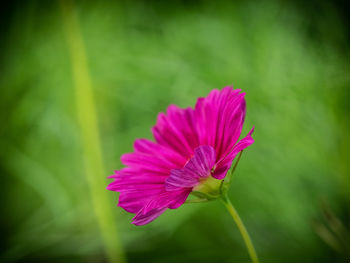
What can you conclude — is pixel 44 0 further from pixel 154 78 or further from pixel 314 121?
pixel 314 121

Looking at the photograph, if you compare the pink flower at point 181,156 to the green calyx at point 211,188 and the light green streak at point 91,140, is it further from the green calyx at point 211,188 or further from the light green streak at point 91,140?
the light green streak at point 91,140

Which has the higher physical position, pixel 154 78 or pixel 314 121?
pixel 154 78

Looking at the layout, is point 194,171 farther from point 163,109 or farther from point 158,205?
point 163,109

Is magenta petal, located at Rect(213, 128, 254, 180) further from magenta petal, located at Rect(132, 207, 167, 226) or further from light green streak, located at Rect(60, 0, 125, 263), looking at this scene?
light green streak, located at Rect(60, 0, 125, 263)

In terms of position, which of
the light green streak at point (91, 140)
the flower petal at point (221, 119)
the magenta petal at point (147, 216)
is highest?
the light green streak at point (91, 140)

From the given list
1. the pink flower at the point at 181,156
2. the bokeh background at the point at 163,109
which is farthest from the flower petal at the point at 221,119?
the bokeh background at the point at 163,109

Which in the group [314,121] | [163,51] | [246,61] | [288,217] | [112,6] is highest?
[112,6]

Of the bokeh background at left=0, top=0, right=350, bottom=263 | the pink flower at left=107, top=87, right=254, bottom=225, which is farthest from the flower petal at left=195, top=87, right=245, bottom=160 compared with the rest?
the bokeh background at left=0, top=0, right=350, bottom=263

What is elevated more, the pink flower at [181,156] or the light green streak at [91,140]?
the light green streak at [91,140]

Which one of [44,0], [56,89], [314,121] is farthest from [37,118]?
[314,121]
